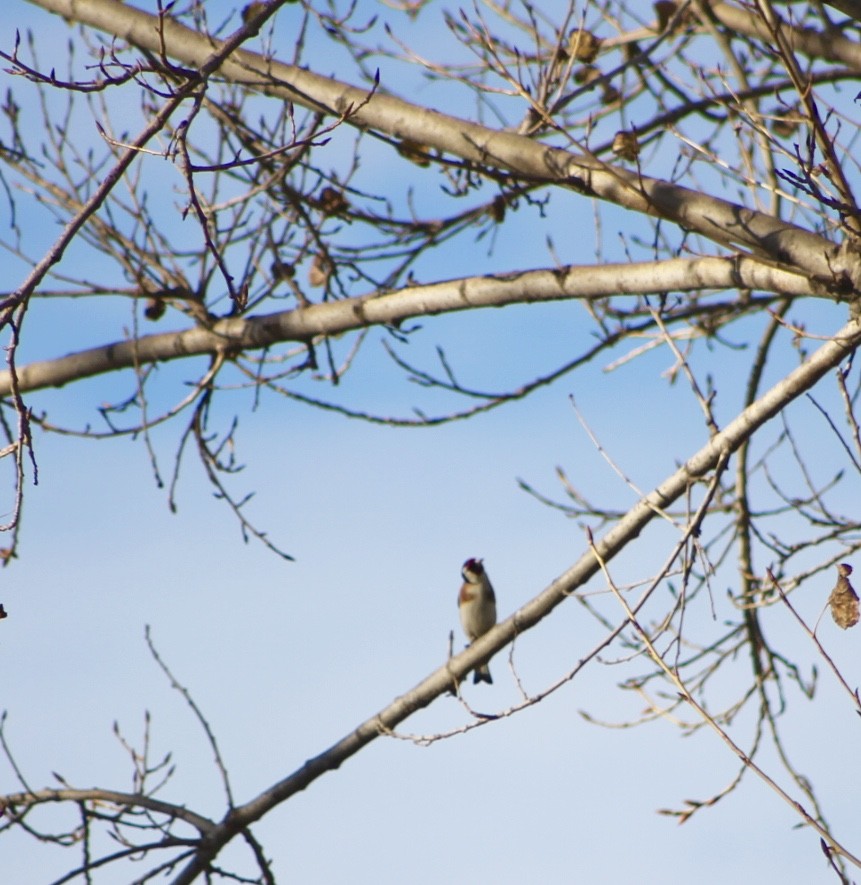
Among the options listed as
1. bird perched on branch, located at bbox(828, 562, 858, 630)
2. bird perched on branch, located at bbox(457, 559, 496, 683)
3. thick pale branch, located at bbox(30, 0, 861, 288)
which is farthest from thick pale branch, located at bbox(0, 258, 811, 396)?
bird perched on branch, located at bbox(457, 559, 496, 683)

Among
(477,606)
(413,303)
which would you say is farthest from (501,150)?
A: (477,606)

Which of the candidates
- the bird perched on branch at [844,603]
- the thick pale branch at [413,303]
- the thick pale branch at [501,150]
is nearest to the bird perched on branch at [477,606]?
the thick pale branch at [413,303]

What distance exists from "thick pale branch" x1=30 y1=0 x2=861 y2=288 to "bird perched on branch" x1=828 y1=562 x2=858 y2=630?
36.5 inches

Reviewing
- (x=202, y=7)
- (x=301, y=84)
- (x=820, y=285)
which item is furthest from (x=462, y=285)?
Answer: (x=202, y=7)

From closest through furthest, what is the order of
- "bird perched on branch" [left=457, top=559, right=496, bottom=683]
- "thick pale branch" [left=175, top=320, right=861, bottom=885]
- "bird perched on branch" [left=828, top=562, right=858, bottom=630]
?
1. "bird perched on branch" [left=828, top=562, right=858, bottom=630]
2. "thick pale branch" [left=175, top=320, right=861, bottom=885]
3. "bird perched on branch" [left=457, top=559, right=496, bottom=683]

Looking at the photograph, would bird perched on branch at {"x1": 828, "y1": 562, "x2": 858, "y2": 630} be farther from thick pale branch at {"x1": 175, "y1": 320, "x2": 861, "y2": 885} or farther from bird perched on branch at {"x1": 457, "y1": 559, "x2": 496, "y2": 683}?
bird perched on branch at {"x1": 457, "y1": 559, "x2": 496, "y2": 683}

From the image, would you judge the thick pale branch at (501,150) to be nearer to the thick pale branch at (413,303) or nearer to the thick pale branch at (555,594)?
the thick pale branch at (413,303)

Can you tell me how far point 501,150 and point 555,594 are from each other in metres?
1.47

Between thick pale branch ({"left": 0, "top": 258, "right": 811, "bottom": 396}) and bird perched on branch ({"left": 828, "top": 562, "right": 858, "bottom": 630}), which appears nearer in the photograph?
bird perched on branch ({"left": 828, "top": 562, "right": 858, "bottom": 630})

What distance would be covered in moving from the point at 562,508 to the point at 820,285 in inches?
86.0

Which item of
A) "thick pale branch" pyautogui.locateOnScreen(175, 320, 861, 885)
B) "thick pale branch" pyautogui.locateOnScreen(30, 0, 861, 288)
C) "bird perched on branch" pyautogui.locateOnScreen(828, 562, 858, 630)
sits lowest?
"bird perched on branch" pyautogui.locateOnScreen(828, 562, 858, 630)

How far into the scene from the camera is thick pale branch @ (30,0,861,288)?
142 inches

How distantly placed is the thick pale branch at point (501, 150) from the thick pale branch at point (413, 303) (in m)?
0.10

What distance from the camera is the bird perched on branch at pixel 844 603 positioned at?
119 inches
